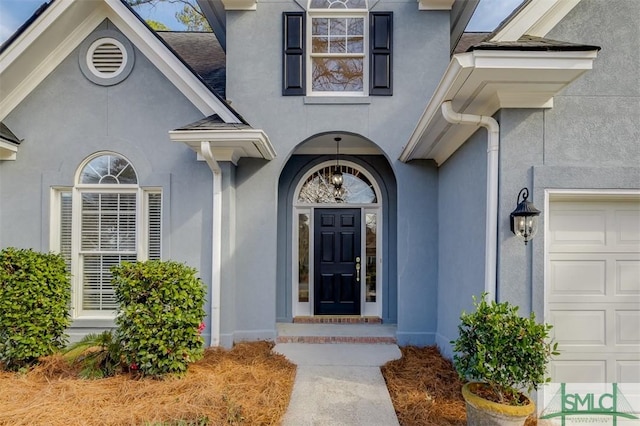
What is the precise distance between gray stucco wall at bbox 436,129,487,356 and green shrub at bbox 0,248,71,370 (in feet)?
17.4

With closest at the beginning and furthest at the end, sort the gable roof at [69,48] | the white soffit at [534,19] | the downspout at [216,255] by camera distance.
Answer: the white soffit at [534,19] → the gable roof at [69,48] → the downspout at [216,255]

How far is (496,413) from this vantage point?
3.00 m

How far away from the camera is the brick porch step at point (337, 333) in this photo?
5914 mm

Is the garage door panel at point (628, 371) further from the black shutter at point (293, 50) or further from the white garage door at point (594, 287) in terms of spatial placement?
the black shutter at point (293, 50)

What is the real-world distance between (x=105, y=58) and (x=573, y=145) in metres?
6.58

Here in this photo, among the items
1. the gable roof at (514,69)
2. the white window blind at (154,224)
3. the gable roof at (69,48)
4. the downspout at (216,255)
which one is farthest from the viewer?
the white window blind at (154,224)

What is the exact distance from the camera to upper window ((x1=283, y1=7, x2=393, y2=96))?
19.7 ft

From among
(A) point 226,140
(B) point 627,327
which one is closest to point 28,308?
(A) point 226,140

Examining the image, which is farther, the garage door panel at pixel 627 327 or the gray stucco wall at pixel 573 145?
the garage door panel at pixel 627 327

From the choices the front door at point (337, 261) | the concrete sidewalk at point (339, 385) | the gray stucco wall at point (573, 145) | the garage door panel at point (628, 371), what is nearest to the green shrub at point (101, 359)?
the concrete sidewalk at point (339, 385)

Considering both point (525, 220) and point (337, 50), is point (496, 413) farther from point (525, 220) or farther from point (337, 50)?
point (337, 50)

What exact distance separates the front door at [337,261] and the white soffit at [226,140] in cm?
238

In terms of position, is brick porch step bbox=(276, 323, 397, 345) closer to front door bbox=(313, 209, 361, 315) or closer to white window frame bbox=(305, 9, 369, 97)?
front door bbox=(313, 209, 361, 315)

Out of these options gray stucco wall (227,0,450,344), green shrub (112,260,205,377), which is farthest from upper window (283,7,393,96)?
green shrub (112,260,205,377)
